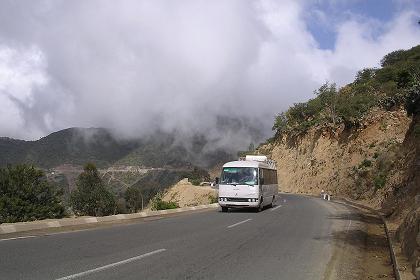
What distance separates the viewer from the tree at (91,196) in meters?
82.6

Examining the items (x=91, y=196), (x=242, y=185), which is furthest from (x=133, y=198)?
(x=242, y=185)

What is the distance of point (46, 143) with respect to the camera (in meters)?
140

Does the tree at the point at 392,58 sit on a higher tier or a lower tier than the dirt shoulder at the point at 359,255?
higher

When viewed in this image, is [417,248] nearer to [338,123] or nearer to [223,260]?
[223,260]

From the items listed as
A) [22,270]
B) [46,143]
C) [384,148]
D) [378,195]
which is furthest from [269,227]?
[46,143]

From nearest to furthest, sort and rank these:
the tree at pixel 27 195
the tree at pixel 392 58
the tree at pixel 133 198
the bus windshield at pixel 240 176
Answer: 1. the bus windshield at pixel 240 176
2. the tree at pixel 27 195
3. the tree at pixel 392 58
4. the tree at pixel 133 198

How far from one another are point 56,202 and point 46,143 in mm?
79417

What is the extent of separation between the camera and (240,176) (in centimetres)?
2427

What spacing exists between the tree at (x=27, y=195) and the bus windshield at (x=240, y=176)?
139 feet

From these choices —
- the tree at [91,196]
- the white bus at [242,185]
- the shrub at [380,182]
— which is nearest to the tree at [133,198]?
the tree at [91,196]

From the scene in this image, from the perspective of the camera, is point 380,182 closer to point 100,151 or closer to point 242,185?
point 242,185

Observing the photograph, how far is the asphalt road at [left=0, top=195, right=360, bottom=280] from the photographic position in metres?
8.07

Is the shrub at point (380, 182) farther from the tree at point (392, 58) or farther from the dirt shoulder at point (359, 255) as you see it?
the tree at point (392, 58)

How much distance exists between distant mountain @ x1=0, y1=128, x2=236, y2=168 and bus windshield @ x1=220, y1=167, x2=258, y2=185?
109 metres
